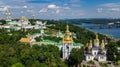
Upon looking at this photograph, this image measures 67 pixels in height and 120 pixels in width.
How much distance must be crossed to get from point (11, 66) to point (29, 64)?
2.00 metres

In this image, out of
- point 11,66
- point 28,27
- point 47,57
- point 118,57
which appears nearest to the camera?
point 11,66

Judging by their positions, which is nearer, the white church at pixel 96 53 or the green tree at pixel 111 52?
the white church at pixel 96 53

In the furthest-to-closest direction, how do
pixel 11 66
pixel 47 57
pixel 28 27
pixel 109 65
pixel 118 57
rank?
pixel 28 27, pixel 118 57, pixel 109 65, pixel 47 57, pixel 11 66

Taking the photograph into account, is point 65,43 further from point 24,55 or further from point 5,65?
point 5,65

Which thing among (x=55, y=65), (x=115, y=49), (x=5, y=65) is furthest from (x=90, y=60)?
(x=5, y=65)

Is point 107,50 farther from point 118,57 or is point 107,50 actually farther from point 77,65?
point 77,65

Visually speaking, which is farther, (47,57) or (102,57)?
(102,57)

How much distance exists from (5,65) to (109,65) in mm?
10899

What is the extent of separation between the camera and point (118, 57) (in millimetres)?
34750

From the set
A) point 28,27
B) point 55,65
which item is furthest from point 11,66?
point 28,27

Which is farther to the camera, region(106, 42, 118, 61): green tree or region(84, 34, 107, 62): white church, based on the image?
region(106, 42, 118, 61): green tree

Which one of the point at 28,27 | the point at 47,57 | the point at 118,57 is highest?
the point at 47,57

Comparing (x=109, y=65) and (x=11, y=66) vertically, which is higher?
(x=11, y=66)

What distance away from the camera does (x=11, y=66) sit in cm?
2623
